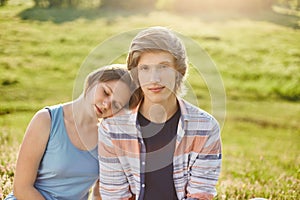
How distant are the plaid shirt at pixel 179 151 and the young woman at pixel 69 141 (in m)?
0.12

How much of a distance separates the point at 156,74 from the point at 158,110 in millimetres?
310

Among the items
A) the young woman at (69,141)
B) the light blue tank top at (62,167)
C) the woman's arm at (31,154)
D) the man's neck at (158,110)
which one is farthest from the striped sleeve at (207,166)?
the woman's arm at (31,154)

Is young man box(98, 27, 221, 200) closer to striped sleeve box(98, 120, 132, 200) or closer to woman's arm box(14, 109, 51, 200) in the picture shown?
striped sleeve box(98, 120, 132, 200)

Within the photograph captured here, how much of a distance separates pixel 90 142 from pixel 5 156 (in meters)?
1.65

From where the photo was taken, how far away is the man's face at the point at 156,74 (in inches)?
138

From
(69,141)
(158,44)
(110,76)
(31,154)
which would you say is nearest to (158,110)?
(110,76)

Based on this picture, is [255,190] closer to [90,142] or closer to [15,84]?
[90,142]

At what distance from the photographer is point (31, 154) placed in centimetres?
373

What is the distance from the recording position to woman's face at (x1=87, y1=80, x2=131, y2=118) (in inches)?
144

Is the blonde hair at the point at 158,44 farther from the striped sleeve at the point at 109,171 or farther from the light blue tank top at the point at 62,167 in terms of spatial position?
the light blue tank top at the point at 62,167

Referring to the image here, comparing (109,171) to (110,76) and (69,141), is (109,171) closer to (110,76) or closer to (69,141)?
(69,141)

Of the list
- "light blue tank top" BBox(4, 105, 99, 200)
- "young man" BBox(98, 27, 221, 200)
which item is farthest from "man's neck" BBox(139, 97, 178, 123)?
"light blue tank top" BBox(4, 105, 99, 200)

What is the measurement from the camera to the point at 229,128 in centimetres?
1071

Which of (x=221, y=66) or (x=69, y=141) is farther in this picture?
(x=221, y=66)
